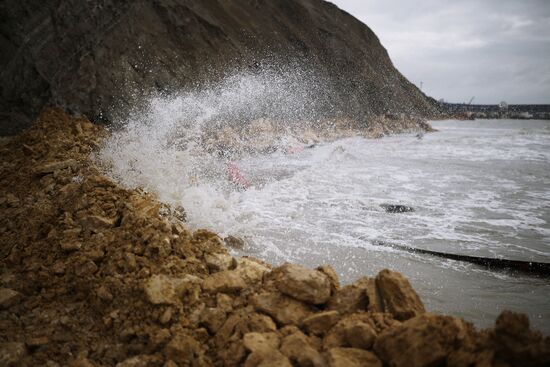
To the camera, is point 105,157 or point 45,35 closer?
point 105,157

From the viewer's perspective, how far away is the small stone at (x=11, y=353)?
6.00 ft

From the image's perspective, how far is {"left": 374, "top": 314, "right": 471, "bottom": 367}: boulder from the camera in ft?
4.68

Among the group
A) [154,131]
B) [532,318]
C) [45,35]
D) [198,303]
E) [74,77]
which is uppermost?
[45,35]

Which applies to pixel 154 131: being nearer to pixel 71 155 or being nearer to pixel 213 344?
pixel 71 155

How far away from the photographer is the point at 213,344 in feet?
5.96

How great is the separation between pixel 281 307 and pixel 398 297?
0.68 metres

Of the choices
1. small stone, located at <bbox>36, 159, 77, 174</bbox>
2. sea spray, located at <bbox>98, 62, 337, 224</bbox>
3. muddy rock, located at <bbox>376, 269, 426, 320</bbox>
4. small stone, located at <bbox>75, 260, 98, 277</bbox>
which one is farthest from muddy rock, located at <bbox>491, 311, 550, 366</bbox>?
small stone, located at <bbox>36, 159, 77, 174</bbox>

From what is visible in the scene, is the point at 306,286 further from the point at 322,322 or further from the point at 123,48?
the point at 123,48

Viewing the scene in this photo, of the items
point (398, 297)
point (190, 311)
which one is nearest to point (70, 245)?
point (190, 311)

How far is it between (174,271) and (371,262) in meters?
2.22

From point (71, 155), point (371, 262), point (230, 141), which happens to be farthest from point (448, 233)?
point (230, 141)

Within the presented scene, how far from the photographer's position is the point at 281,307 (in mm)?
1934

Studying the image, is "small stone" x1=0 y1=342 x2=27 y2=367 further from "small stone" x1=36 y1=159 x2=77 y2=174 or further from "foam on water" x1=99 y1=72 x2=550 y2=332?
"small stone" x1=36 y1=159 x2=77 y2=174

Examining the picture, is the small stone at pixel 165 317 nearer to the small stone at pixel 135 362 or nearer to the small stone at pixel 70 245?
the small stone at pixel 135 362
